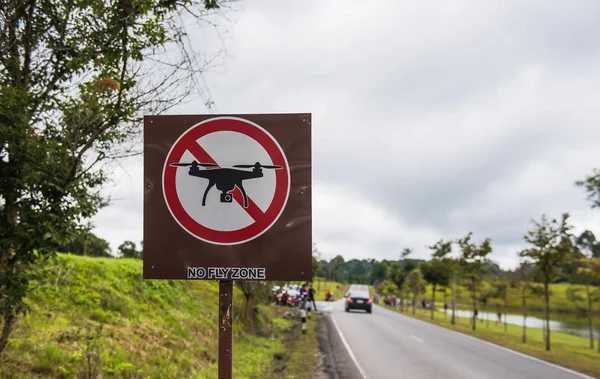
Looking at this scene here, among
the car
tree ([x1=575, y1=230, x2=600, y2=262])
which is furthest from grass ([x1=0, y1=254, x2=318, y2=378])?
the car

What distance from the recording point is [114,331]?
8836 millimetres

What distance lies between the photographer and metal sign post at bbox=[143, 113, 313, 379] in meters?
2.70

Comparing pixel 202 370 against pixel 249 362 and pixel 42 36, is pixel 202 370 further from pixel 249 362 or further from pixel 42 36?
pixel 42 36

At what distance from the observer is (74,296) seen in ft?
31.4

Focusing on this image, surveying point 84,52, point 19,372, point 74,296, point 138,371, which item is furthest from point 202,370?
point 84,52

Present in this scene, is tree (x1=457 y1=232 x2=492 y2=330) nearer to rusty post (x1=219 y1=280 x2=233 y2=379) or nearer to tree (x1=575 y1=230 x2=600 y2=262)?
tree (x1=575 y1=230 x2=600 y2=262)

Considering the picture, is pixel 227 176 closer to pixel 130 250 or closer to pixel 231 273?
pixel 231 273

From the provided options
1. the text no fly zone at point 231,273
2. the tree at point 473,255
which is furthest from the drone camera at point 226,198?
the tree at point 473,255

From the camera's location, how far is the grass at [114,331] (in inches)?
262

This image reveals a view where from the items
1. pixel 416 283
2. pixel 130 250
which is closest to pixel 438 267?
pixel 416 283

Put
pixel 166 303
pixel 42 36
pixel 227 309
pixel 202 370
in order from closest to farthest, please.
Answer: pixel 227 309 → pixel 42 36 → pixel 202 370 → pixel 166 303

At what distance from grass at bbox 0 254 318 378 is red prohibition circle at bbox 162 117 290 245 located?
9.29 feet

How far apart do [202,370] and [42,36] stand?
6.30 m

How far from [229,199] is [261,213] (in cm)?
19
